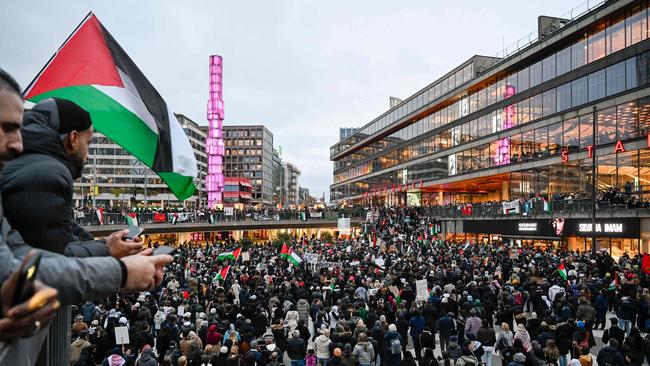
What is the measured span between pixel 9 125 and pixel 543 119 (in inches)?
1999

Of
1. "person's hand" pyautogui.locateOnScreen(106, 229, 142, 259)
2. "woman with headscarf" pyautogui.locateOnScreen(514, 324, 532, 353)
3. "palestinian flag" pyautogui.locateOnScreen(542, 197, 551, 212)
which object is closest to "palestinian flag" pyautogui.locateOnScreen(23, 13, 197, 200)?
"person's hand" pyautogui.locateOnScreen(106, 229, 142, 259)

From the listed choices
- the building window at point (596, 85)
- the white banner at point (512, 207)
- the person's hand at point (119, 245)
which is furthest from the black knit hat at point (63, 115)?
the building window at point (596, 85)

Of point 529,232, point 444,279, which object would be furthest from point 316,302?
point 529,232

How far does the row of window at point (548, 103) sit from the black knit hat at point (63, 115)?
41.5 meters

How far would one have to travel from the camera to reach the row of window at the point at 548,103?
35.3m

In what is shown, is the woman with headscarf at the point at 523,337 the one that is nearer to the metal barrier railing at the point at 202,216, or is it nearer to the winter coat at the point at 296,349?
the winter coat at the point at 296,349

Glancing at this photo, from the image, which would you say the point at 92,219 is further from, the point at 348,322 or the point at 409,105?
the point at 409,105

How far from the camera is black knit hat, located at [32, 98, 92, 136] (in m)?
2.37

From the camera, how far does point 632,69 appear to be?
115 ft

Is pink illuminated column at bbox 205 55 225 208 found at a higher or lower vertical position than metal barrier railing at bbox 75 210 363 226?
higher

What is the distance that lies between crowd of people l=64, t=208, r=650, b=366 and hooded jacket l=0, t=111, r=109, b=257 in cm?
817

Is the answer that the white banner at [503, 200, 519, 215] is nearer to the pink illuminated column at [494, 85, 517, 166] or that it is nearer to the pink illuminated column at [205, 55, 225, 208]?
the pink illuminated column at [494, 85, 517, 166]

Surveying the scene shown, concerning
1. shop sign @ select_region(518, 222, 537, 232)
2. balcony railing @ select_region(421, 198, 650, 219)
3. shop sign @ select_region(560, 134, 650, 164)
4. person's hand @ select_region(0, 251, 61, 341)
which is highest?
shop sign @ select_region(560, 134, 650, 164)

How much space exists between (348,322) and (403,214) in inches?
1450
